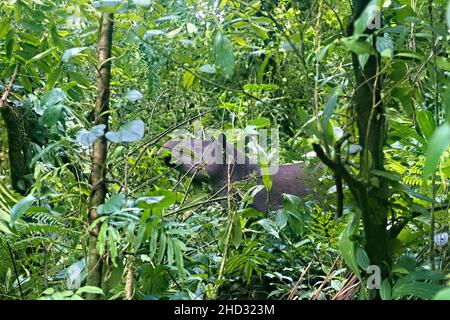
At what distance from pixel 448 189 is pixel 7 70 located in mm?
961

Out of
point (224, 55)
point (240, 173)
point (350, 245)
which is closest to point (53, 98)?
point (224, 55)

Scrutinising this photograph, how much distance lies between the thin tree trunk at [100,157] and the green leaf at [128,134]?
0.20 feet

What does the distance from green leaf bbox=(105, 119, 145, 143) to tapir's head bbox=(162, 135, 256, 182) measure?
59 cm

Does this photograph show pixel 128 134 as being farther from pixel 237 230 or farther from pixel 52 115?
pixel 237 230

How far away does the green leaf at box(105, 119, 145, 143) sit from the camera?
791 mm

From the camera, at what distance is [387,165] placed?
1134 mm

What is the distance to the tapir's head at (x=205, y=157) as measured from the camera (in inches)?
57.8

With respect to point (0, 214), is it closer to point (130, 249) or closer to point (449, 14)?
point (130, 249)

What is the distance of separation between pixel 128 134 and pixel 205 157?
866 millimetres

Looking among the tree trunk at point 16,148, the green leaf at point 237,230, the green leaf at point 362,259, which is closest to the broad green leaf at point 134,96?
the green leaf at point 237,230

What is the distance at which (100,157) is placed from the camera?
87cm

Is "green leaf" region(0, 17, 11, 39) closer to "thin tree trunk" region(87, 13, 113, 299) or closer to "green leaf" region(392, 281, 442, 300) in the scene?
"thin tree trunk" region(87, 13, 113, 299)

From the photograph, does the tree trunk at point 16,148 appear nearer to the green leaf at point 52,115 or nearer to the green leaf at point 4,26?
the green leaf at point 4,26
